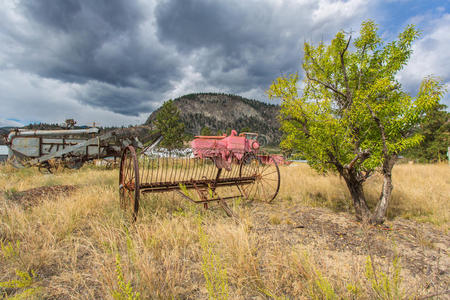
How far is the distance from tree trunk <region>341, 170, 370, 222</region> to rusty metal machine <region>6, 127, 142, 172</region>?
9747mm

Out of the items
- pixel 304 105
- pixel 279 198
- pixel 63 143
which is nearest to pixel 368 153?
pixel 304 105

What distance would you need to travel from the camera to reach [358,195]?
370cm

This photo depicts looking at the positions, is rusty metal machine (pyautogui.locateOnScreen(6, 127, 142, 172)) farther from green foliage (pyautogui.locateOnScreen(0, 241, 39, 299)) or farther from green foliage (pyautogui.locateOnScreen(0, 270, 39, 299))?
green foliage (pyautogui.locateOnScreen(0, 270, 39, 299))

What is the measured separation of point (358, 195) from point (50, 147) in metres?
12.5

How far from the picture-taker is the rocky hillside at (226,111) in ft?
477

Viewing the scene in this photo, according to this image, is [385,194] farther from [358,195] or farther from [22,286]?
[22,286]

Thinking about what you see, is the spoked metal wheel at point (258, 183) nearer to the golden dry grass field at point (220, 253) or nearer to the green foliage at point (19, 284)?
the golden dry grass field at point (220, 253)

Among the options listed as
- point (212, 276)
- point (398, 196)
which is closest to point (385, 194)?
point (398, 196)

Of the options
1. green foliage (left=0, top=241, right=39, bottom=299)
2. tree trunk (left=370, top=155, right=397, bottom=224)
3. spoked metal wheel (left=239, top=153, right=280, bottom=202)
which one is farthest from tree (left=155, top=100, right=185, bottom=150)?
tree trunk (left=370, top=155, right=397, bottom=224)

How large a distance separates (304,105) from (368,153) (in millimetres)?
1377

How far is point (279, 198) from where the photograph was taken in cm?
578

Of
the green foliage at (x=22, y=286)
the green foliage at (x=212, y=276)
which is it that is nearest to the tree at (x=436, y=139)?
the green foliage at (x=212, y=276)

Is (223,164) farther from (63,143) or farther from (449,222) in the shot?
(63,143)

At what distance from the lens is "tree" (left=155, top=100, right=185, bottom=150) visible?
2634cm
